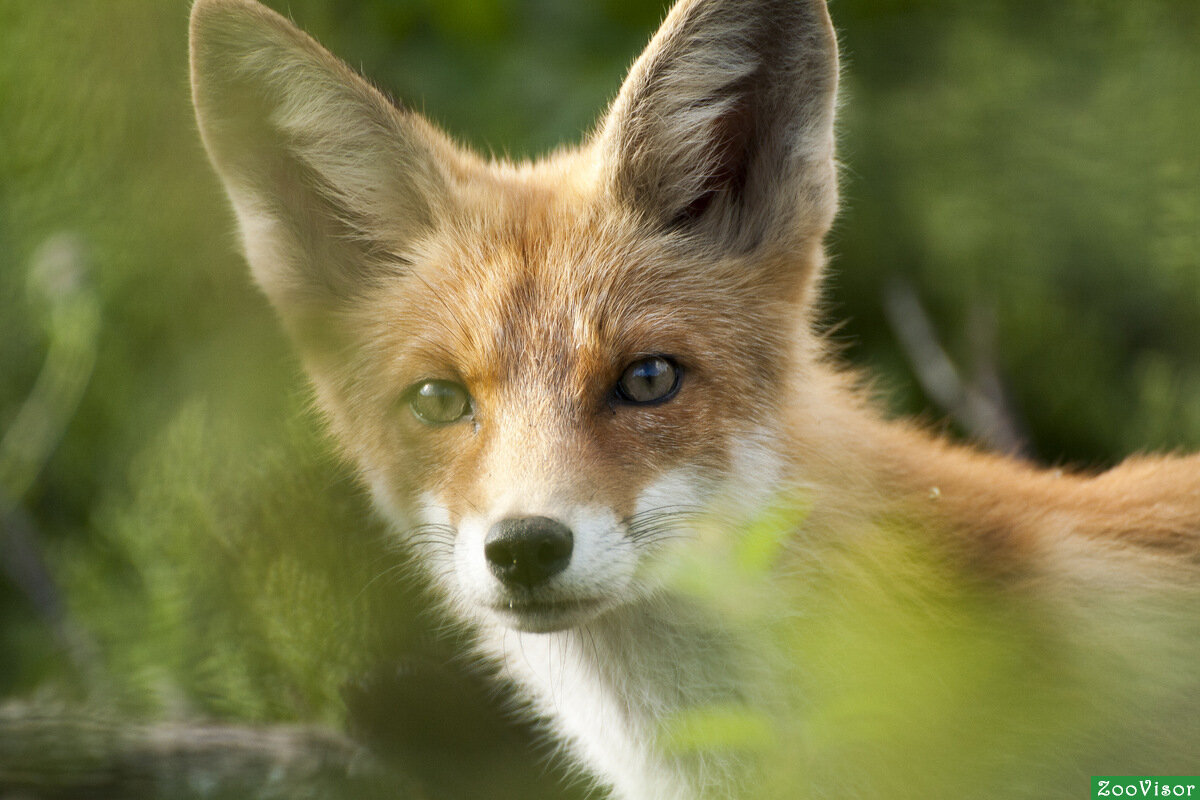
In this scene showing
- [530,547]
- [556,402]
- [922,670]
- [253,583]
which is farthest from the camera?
[253,583]


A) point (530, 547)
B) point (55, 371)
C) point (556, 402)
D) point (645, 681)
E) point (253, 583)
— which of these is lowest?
point (645, 681)

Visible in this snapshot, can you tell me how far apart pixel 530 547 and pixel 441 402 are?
0.61 meters

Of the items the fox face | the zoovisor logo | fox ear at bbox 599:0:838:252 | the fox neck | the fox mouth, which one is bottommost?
the zoovisor logo

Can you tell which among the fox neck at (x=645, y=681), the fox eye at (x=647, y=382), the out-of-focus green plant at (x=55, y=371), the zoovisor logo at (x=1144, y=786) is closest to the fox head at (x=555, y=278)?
Answer: the fox eye at (x=647, y=382)

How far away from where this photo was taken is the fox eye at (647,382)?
8.20 feet

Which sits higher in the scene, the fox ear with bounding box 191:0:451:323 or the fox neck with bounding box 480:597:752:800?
the fox ear with bounding box 191:0:451:323

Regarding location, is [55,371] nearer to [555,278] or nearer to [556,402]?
[555,278]

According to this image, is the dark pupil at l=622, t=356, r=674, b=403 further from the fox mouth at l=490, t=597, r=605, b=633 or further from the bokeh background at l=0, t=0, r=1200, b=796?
the bokeh background at l=0, t=0, r=1200, b=796

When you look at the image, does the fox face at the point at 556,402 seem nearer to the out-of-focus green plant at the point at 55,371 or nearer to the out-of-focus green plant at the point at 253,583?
the out-of-focus green plant at the point at 253,583

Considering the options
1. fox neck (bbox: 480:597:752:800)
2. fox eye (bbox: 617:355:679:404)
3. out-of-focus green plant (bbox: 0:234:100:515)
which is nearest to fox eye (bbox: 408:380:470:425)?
fox eye (bbox: 617:355:679:404)

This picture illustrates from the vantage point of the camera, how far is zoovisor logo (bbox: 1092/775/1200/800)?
2.31 m

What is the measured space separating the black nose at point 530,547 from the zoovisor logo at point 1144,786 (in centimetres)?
126

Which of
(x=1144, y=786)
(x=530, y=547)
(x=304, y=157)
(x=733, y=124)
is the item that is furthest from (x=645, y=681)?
(x=304, y=157)

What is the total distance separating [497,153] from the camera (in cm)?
447
